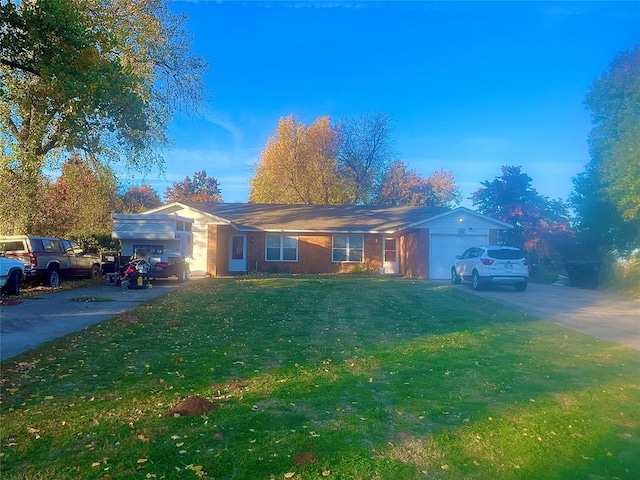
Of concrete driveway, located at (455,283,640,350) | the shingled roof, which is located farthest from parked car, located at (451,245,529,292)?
the shingled roof

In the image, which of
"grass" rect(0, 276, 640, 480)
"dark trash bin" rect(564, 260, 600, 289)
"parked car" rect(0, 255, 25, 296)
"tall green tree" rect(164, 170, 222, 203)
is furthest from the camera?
"tall green tree" rect(164, 170, 222, 203)

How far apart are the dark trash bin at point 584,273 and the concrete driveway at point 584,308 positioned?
136cm

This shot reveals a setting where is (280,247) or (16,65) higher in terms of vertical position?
(16,65)

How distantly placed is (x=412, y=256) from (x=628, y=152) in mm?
11039

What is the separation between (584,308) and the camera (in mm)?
14859

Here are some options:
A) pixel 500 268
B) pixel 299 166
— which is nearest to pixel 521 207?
pixel 299 166

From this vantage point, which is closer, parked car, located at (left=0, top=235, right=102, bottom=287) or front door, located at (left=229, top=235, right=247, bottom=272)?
parked car, located at (left=0, top=235, right=102, bottom=287)

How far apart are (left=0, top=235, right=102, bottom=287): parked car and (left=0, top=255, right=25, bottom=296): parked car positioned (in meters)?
2.03

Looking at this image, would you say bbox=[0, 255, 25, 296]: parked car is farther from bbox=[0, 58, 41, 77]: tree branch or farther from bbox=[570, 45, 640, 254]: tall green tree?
bbox=[570, 45, 640, 254]: tall green tree

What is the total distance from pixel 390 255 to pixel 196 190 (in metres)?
50.3

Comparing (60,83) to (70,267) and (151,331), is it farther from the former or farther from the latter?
(70,267)

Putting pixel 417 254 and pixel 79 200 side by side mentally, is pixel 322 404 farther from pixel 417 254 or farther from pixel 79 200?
pixel 79 200

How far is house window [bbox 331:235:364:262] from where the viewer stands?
28203 millimetres

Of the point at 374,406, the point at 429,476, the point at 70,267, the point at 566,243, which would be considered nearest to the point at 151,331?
the point at 374,406
